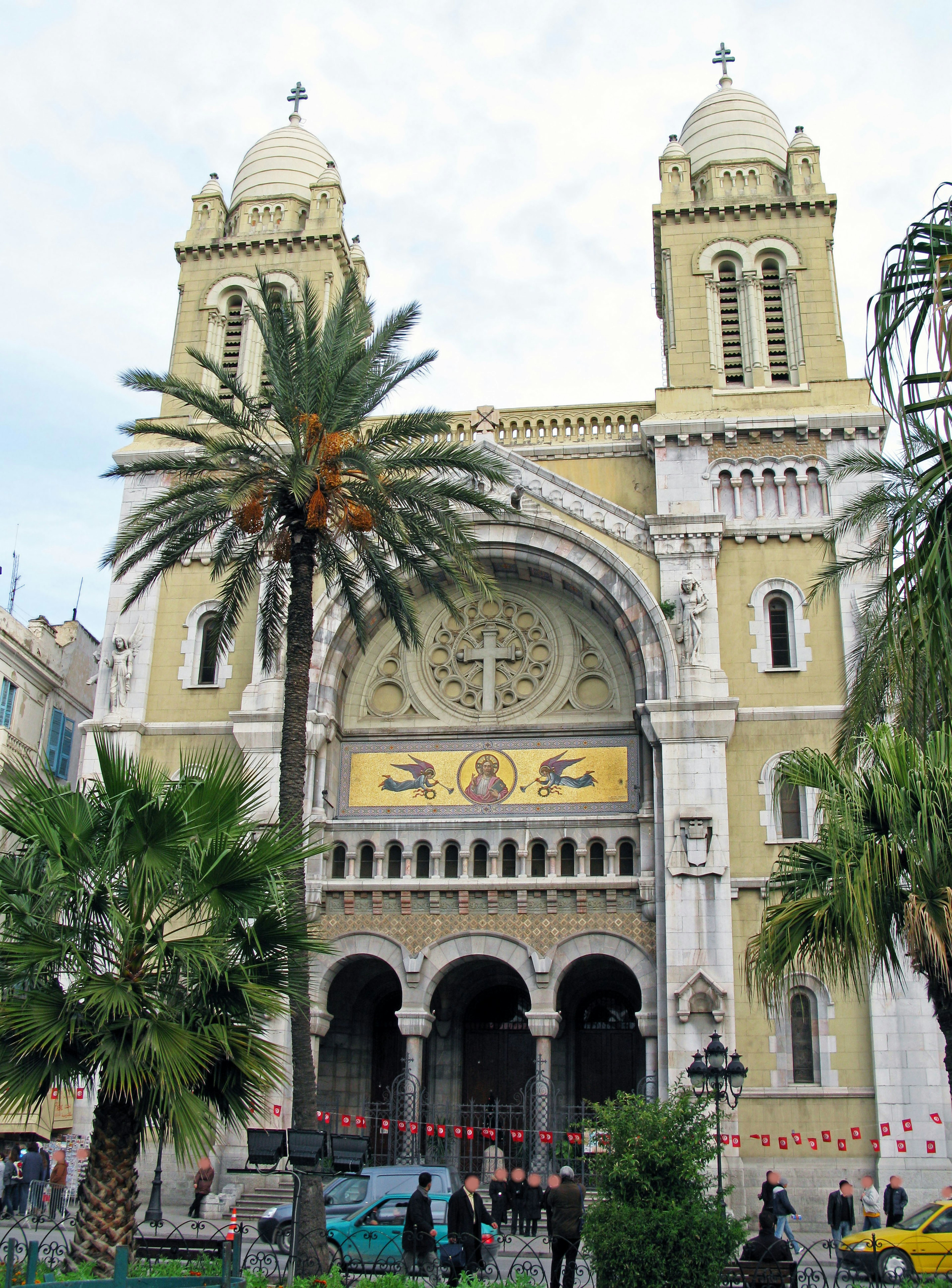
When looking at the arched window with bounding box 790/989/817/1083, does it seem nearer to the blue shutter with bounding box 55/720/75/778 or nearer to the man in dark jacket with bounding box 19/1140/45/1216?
the man in dark jacket with bounding box 19/1140/45/1216

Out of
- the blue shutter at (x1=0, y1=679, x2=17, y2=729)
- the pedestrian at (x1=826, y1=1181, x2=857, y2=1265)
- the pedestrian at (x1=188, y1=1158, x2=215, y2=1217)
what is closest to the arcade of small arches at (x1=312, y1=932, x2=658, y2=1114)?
the pedestrian at (x1=188, y1=1158, x2=215, y2=1217)

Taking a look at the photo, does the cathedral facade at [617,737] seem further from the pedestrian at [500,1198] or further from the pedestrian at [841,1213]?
the pedestrian at [500,1198]

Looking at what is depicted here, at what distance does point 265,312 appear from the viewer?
22.4m

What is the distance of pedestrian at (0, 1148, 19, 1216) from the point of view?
24.1 meters

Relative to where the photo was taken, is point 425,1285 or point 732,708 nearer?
point 425,1285

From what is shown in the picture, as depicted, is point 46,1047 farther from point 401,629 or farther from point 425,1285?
point 401,629

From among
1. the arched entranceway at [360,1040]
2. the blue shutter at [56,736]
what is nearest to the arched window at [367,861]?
the arched entranceway at [360,1040]

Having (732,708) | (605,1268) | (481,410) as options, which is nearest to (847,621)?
(732,708)

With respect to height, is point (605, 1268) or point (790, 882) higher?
point (790, 882)

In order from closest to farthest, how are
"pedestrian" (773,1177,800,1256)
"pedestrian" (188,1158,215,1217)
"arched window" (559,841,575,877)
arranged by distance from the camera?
"pedestrian" (773,1177,800,1256), "pedestrian" (188,1158,215,1217), "arched window" (559,841,575,877)

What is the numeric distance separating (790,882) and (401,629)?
9.06 meters

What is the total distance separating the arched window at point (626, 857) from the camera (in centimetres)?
2950

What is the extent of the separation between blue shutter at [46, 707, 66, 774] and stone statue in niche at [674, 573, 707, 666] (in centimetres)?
1930

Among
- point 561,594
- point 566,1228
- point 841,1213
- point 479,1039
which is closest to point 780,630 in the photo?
point 561,594
